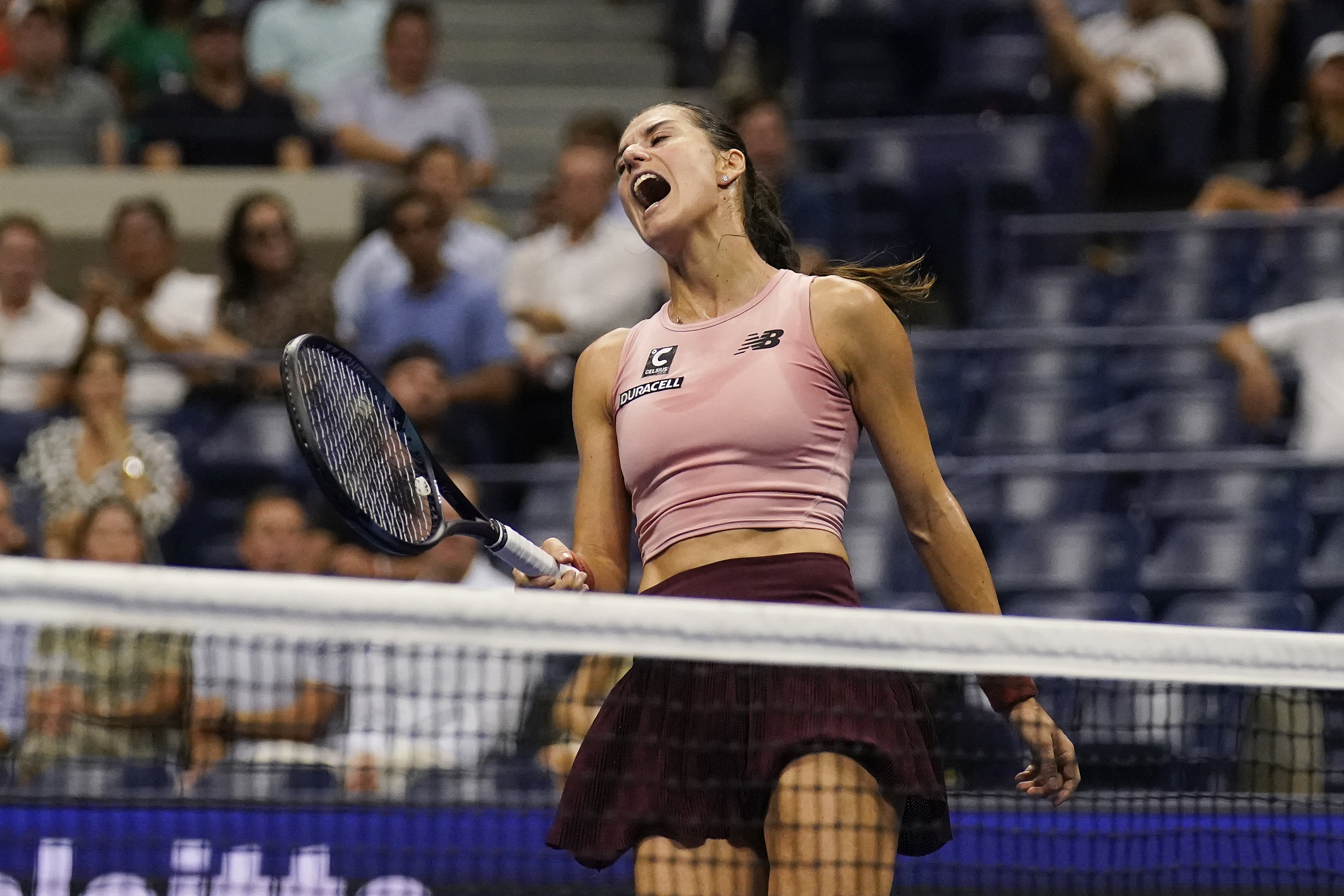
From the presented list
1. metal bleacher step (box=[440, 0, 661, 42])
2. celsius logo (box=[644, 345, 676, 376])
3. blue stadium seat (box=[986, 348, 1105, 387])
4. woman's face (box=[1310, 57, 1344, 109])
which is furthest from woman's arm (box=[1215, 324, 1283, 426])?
metal bleacher step (box=[440, 0, 661, 42])

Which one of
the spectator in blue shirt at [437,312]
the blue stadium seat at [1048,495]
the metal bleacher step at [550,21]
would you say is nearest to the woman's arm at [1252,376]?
the blue stadium seat at [1048,495]

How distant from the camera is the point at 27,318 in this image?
8.55 metres

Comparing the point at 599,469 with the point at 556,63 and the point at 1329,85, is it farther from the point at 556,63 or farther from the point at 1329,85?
the point at 556,63

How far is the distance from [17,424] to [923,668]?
5.63 meters

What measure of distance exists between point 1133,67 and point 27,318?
18.1 feet

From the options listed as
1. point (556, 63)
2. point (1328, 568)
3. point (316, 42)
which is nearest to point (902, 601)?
point (1328, 568)

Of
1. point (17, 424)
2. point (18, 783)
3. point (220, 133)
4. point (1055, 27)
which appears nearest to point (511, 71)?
point (220, 133)

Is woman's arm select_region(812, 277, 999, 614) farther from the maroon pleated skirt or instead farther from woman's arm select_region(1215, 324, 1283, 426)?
woman's arm select_region(1215, 324, 1283, 426)

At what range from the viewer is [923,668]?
3.38m

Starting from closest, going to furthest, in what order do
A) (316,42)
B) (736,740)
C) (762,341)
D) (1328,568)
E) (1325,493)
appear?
(736,740) < (762,341) < (1328,568) < (1325,493) < (316,42)

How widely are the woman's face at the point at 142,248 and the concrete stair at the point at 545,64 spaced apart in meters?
2.55

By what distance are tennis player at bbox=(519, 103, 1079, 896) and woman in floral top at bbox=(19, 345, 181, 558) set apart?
4.35 meters

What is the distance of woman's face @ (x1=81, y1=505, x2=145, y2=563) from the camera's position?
6.63 metres

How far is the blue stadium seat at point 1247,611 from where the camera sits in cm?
685
